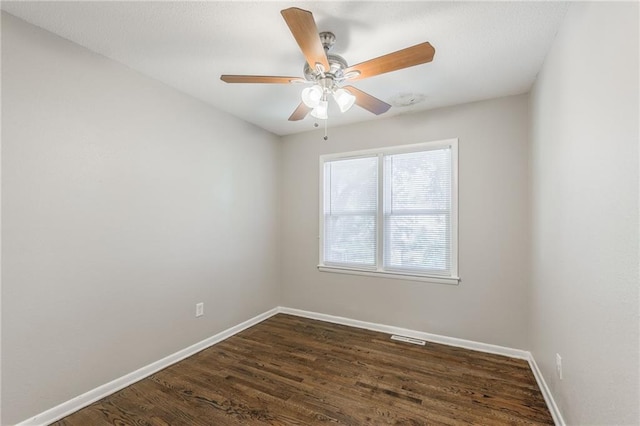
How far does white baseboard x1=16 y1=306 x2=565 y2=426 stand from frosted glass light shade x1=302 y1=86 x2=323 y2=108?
2.50 meters

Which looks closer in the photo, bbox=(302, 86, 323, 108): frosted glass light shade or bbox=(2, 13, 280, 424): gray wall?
bbox=(2, 13, 280, 424): gray wall

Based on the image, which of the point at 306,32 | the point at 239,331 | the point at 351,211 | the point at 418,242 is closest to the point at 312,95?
the point at 306,32

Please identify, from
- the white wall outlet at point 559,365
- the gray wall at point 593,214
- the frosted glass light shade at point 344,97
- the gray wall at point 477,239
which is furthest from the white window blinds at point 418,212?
the frosted glass light shade at point 344,97

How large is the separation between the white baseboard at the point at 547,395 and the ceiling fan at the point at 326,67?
2281mm

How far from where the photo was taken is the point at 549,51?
1975 mm

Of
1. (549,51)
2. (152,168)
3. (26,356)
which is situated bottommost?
(26,356)

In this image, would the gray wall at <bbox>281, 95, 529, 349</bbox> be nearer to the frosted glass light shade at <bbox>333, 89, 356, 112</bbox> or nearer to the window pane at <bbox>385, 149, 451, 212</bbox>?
the window pane at <bbox>385, 149, 451, 212</bbox>

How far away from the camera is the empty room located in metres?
1.47

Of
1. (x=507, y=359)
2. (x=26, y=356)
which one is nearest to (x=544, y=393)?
(x=507, y=359)

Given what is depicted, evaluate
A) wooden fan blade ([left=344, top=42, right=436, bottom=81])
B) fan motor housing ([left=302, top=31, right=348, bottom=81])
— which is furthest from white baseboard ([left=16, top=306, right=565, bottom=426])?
fan motor housing ([left=302, top=31, right=348, bottom=81])

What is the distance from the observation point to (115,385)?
2.16m

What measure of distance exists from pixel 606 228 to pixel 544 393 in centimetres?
157

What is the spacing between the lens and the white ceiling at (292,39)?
1.64 meters

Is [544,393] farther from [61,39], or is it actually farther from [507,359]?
[61,39]
